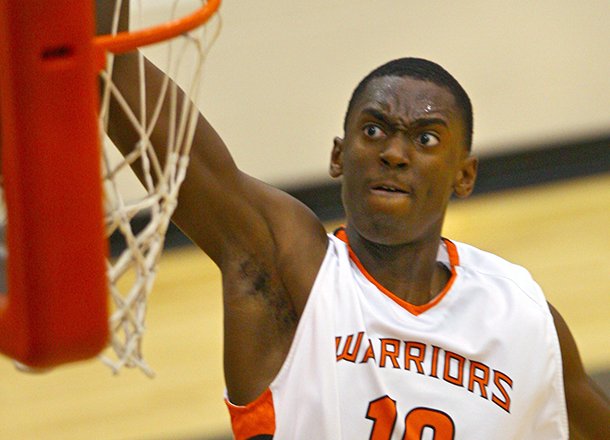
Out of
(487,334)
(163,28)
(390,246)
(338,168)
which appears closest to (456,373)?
(487,334)

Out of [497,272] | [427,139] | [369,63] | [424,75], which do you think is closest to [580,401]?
[497,272]

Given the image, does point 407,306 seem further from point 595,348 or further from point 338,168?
point 595,348

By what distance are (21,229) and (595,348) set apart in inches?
143

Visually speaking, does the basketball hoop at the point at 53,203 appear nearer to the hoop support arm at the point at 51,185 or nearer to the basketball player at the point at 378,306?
the hoop support arm at the point at 51,185

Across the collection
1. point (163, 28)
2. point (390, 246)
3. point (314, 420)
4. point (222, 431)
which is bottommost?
point (222, 431)

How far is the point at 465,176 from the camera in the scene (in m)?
2.59

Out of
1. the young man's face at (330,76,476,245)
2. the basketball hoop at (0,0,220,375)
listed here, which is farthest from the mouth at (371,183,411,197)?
the basketball hoop at (0,0,220,375)

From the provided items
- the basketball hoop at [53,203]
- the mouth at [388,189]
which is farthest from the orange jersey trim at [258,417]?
the basketball hoop at [53,203]

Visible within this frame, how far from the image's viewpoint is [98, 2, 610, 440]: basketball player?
7.61 feet

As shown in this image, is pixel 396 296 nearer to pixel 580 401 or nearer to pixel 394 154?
pixel 394 154

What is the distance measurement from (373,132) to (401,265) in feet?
0.95

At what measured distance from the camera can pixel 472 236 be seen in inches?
A: 230

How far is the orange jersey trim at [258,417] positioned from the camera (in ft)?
7.55

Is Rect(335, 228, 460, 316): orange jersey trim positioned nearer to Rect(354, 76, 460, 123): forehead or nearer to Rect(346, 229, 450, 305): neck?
Rect(346, 229, 450, 305): neck
